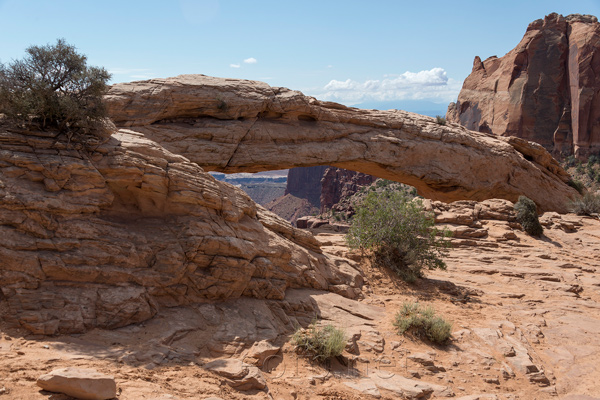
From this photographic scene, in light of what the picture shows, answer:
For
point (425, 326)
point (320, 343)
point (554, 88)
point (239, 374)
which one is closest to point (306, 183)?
point (554, 88)

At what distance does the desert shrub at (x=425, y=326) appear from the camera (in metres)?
8.64

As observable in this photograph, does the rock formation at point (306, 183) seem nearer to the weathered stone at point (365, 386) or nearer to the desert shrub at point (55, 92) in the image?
the desert shrub at point (55, 92)

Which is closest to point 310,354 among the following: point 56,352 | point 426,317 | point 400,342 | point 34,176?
point 400,342

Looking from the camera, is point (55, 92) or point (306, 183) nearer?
point (55, 92)

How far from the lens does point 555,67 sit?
5850 centimetres

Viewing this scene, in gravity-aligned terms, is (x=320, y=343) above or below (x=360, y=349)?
above

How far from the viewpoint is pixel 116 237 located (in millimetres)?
7418

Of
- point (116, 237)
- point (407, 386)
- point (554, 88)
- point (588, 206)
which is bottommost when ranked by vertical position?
point (407, 386)

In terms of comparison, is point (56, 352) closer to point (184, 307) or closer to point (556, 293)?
point (184, 307)

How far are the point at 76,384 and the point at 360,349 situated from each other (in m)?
4.92

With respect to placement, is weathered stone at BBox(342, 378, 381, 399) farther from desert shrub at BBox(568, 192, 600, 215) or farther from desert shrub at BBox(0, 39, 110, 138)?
desert shrub at BBox(568, 192, 600, 215)

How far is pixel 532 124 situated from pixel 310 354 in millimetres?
63031

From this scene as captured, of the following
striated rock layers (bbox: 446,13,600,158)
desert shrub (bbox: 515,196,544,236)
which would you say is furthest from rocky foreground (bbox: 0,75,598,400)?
striated rock layers (bbox: 446,13,600,158)

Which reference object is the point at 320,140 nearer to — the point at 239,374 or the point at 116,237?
the point at 116,237
